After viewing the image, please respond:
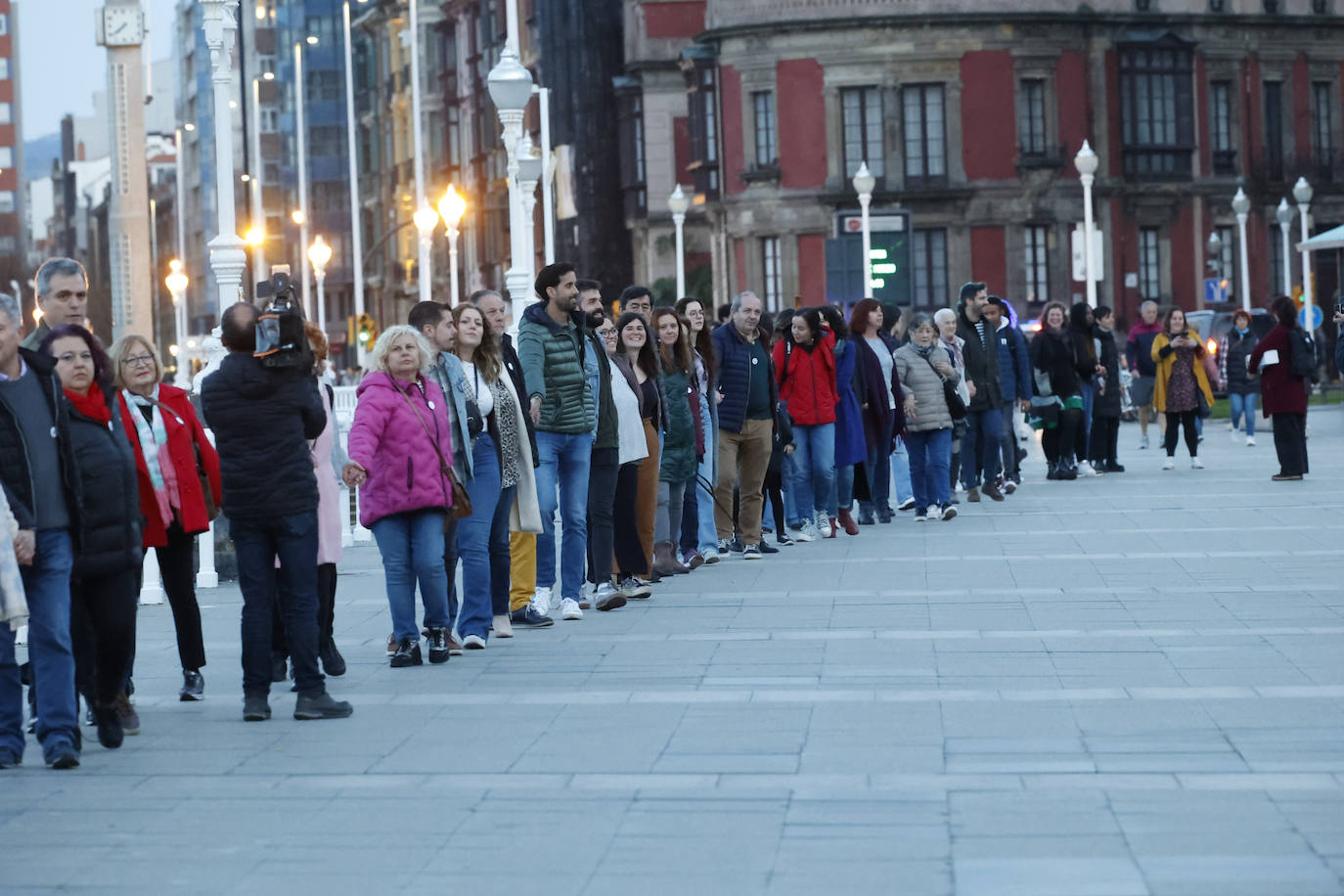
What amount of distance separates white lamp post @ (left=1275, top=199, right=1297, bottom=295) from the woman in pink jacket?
1859 inches

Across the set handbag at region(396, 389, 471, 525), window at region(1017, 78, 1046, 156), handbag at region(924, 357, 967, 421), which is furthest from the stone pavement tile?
window at region(1017, 78, 1046, 156)

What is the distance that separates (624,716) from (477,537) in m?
2.85

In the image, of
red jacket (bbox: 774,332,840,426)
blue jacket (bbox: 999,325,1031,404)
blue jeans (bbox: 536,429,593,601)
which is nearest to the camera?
blue jeans (bbox: 536,429,593,601)

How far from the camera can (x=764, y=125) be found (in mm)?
58688

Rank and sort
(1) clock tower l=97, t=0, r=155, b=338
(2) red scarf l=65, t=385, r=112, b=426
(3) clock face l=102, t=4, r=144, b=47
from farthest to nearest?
(1) clock tower l=97, t=0, r=155, b=338 < (3) clock face l=102, t=4, r=144, b=47 < (2) red scarf l=65, t=385, r=112, b=426

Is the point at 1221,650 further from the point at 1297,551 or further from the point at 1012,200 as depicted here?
the point at 1012,200

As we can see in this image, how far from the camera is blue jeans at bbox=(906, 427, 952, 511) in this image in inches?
823

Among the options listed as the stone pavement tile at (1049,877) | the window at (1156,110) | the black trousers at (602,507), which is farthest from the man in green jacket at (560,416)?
the window at (1156,110)

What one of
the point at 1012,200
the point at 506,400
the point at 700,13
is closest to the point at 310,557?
the point at 506,400

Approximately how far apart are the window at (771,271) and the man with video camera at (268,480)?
48.2 m

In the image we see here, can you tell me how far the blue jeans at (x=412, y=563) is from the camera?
39.0ft

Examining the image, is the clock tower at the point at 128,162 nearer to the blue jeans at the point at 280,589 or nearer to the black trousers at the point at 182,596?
the black trousers at the point at 182,596

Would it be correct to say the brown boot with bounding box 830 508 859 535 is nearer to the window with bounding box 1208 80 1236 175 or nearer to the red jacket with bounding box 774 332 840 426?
the red jacket with bounding box 774 332 840 426

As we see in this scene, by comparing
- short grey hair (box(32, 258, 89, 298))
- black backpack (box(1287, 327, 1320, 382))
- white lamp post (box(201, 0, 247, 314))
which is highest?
white lamp post (box(201, 0, 247, 314))
